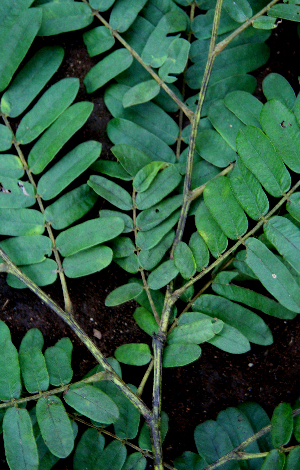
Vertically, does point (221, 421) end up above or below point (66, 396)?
below

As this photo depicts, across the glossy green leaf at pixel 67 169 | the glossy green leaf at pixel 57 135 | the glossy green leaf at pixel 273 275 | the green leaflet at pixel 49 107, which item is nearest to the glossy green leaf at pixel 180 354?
the glossy green leaf at pixel 273 275

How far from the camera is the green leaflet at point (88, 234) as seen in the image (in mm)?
1635

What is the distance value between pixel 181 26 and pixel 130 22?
22 cm

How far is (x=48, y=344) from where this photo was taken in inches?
73.3

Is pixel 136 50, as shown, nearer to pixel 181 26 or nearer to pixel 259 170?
pixel 181 26

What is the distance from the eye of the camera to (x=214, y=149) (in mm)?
1729

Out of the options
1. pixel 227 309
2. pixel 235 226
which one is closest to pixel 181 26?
pixel 235 226

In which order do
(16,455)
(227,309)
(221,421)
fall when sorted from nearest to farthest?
1. (16,455)
2. (227,309)
3. (221,421)

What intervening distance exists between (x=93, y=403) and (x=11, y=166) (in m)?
1.01

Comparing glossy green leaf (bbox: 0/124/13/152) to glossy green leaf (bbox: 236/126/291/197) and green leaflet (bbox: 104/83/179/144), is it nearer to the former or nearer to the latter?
green leaflet (bbox: 104/83/179/144)

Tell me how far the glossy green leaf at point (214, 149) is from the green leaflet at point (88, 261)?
57 cm

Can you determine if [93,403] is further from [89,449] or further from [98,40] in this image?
[98,40]

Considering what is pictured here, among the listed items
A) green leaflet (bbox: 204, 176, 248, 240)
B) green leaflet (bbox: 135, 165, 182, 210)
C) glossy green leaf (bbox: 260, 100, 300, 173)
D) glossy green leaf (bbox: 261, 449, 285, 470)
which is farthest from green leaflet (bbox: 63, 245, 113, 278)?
glossy green leaf (bbox: 261, 449, 285, 470)

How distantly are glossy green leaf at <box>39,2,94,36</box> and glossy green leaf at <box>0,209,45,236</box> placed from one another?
2.43 feet
